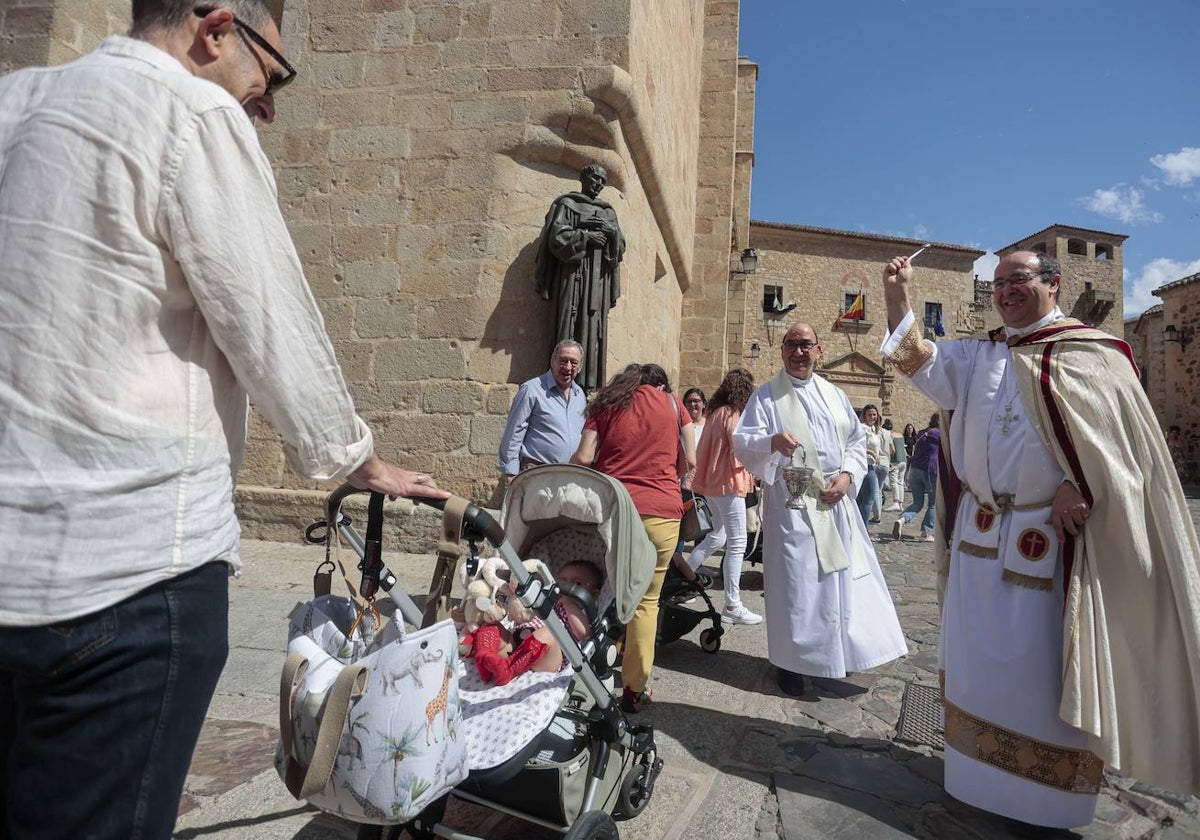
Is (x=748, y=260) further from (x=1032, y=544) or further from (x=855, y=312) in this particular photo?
(x=855, y=312)

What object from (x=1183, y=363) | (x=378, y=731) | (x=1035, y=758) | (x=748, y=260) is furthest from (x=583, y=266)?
(x=1183, y=363)

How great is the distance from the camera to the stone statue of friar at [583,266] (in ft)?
19.9

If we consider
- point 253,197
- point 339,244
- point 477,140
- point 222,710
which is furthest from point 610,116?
point 253,197

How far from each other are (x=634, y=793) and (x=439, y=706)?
1.26 meters

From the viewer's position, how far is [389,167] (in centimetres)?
667

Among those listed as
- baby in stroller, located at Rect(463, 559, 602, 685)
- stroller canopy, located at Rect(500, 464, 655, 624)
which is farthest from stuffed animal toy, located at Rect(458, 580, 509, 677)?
stroller canopy, located at Rect(500, 464, 655, 624)

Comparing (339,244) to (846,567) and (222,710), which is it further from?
(846,567)

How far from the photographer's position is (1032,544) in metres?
2.69

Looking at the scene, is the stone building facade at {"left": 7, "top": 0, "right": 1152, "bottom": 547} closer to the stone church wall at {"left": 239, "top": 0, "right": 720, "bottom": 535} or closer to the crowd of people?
the stone church wall at {"left": 239, "top": 0, "right": 720, "bottom": 535}

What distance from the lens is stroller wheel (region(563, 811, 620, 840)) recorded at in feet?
6.31

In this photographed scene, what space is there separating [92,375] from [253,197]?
1.11 ft

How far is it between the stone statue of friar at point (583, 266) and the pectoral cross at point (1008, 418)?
3.71m

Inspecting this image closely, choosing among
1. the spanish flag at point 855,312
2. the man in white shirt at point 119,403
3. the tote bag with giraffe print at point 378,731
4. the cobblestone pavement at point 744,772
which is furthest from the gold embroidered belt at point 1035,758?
the spanish flag at point 855,312

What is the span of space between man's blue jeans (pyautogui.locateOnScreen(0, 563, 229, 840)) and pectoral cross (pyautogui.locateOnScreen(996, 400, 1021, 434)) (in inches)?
112
